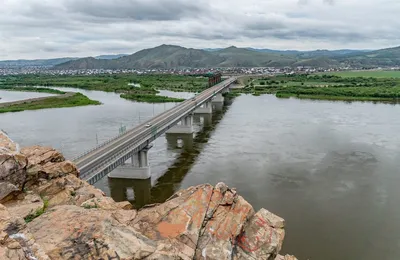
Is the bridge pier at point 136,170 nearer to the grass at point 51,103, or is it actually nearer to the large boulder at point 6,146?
the large boulder at point 6,146

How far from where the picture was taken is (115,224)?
1328 cm

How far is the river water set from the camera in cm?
3338

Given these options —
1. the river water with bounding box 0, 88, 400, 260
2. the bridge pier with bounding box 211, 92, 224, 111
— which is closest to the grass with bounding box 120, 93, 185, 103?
the bridge pier with bounding box 211, 92, 224, 111

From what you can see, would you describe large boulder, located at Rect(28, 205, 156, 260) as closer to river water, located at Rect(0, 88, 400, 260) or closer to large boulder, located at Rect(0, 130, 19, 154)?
large boulder, located at Rect(0, 130, 19, 154)

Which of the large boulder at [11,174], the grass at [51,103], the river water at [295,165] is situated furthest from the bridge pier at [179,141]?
the grass at [51,103]

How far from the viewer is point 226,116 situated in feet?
332

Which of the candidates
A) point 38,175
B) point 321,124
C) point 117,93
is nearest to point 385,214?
point 38,175

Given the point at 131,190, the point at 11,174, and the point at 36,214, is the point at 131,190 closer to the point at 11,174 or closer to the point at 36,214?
the point at 11,174

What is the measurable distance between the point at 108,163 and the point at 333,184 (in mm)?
28324

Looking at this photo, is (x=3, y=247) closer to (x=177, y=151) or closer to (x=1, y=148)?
(x=1, y=148)

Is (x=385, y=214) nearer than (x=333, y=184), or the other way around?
(x=385, y=214)

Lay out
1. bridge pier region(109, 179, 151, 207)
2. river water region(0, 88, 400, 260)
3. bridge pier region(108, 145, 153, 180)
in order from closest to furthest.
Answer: river water region(0, 88, 400, 260) < bridge pier region(109, 179, 151, 207) < bridge pier region(108, 145, 153, 180)

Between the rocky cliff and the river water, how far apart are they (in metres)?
15.9

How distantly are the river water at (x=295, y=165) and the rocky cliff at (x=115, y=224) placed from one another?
52.3 feet
